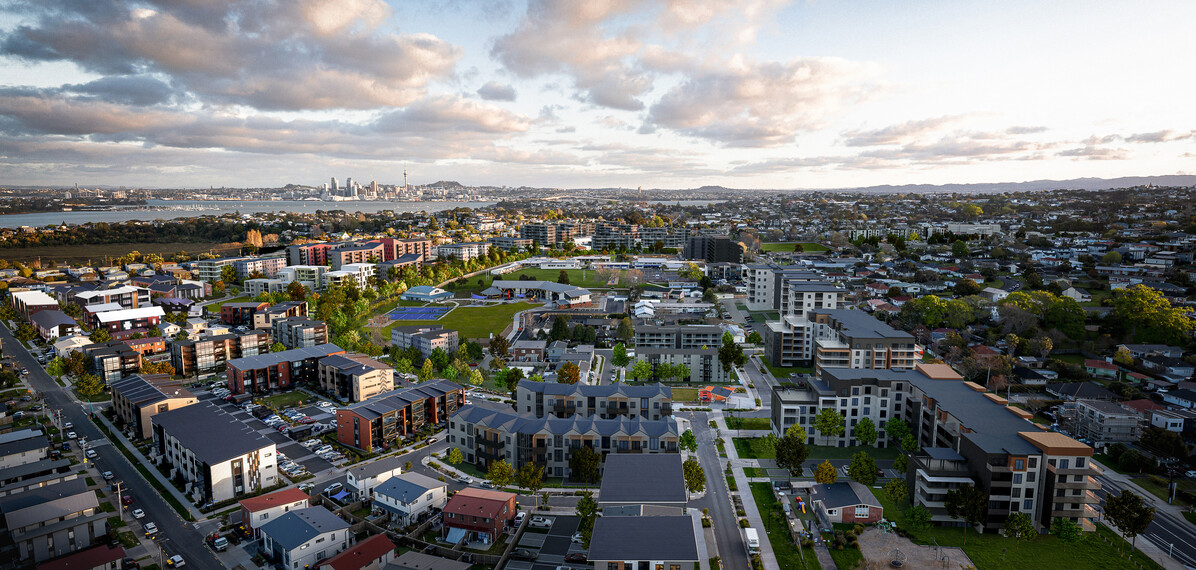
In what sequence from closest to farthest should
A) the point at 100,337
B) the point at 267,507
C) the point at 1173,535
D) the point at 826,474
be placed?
1. the point at 1173,535
2. the point at 267,507
3. the point at 826,474
4. the point at 100,337

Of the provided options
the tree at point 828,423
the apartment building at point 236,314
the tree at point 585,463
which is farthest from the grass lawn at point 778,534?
the apartment building at point 236,314

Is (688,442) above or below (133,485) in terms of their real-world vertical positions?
above

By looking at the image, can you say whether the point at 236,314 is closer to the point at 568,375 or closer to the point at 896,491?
the point at 568,375

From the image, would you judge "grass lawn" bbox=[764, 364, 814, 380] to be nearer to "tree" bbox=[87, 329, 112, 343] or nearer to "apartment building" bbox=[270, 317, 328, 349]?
"apartment building" bbox=[270, 317, 328, 349]

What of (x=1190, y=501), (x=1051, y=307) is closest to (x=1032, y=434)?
(x=1190, y=501)

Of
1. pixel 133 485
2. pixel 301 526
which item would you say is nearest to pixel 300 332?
pixel 133 485

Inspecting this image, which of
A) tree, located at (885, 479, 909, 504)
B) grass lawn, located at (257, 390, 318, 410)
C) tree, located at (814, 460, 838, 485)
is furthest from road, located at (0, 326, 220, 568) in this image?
tree, located at (885, 479, 909, 504)

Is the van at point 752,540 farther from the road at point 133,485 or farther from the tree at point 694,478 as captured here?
the road at point 133,485
